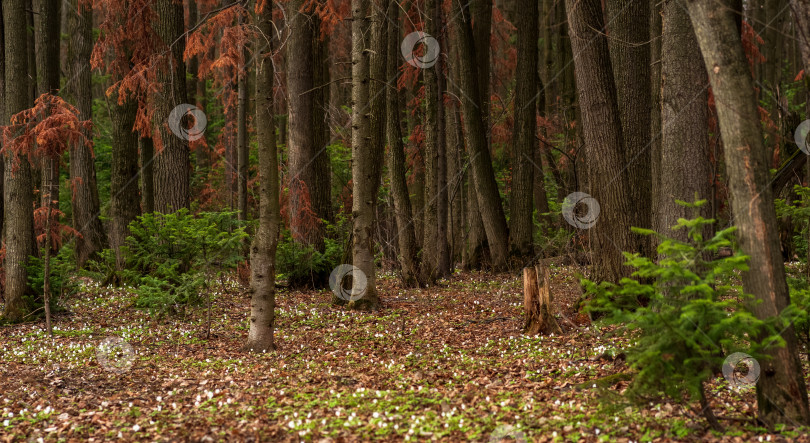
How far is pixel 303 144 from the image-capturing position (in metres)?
12.9

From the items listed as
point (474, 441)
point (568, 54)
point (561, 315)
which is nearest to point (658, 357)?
point (474, 441)

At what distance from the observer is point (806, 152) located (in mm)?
5809

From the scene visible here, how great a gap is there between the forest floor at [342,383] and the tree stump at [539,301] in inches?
10.1

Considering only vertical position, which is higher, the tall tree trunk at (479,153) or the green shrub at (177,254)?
the tall tree trunk at (479,153)

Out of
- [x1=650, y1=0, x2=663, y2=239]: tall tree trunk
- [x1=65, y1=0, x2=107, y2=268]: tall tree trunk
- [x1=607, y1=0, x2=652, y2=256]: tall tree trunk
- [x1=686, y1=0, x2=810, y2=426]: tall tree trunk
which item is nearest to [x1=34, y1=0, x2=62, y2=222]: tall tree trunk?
[x1=65, y1=0, x2=107, y2=268]: tall tree trunk

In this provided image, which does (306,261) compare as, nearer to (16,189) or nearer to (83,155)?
(16,189)

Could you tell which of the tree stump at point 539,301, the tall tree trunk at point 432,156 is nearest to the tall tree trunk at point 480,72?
the tall tree trunk at point 432,156

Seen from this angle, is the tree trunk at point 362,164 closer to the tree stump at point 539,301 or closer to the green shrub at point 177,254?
the green shrub at point 177,254

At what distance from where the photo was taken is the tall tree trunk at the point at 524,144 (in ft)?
49.3

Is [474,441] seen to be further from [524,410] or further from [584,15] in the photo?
[584,15]

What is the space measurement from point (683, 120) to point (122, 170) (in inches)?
451

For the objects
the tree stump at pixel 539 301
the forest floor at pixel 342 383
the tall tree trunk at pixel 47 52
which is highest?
the tall tree trunk at pixel 47 52

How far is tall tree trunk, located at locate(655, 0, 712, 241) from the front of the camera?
6.54 metres

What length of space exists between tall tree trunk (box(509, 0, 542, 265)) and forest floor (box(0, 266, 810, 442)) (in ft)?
14.6
